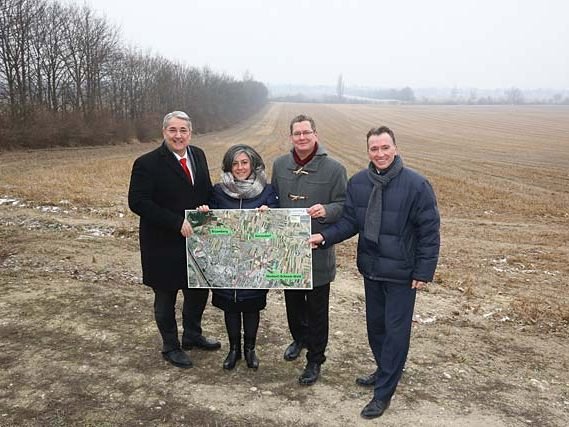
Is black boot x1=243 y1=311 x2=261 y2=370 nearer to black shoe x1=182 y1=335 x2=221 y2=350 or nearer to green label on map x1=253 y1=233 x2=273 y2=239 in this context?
black shoe x1=182 y1=335 x2=221 y2=350

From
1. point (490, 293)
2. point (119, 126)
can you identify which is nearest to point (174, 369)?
point (490, 293)

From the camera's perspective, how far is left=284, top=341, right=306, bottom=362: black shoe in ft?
14.7

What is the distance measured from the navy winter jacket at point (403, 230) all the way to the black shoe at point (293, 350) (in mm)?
1335

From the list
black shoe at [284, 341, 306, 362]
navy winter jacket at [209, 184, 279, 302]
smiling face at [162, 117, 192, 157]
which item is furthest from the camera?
black shoe at [284, 341, 306, 362]

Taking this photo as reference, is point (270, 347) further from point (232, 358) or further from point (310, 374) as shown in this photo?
point (310, 374)

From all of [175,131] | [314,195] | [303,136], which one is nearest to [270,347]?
[314,195]

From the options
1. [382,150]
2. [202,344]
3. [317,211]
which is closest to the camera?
[382,150]

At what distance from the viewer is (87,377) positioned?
4.07m

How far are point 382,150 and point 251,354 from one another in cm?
222

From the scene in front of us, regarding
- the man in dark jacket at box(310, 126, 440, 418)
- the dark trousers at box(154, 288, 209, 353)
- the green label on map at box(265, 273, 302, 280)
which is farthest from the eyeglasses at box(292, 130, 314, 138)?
the dark trousers at box(154, 288, 209, 353)

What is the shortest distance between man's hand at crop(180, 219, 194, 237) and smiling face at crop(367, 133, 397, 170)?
62.9 inches

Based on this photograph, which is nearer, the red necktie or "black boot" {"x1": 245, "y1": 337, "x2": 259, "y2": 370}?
the red necktie

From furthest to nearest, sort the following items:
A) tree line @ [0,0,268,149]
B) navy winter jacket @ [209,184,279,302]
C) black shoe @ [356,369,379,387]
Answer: tree line @ [0,0,268,149] → black shoe @ [356,369,379,387] → navy winter jacket @ [209,184,279,302]

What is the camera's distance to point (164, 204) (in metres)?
3.97
